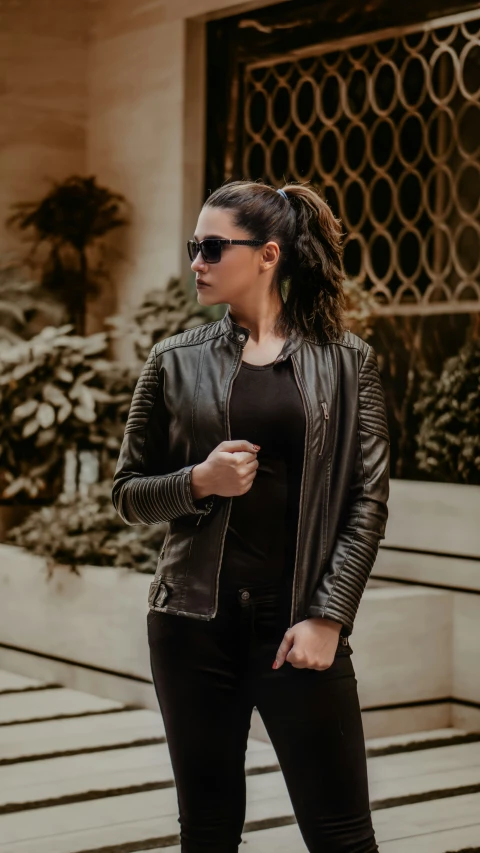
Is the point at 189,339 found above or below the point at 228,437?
above

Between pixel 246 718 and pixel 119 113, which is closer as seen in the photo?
pixel 246 718

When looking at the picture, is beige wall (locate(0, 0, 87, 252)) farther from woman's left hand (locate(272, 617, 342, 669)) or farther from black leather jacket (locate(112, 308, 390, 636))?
woman's left hand (locate(272, 617, 342, 669))

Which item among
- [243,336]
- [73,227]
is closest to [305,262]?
[243,336]

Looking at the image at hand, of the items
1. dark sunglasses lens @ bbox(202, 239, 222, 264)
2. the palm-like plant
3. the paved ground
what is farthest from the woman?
the palm-like plant

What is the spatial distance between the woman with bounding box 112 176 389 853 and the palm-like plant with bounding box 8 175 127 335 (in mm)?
5695

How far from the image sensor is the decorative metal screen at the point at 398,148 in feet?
19.6

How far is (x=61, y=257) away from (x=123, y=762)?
14.4 ft

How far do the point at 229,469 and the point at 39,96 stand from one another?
6556 mm

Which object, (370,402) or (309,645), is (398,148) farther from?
(309,645)

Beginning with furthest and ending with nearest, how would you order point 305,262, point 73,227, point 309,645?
1. point 73,227
2. point 305,262
3. point 309,645

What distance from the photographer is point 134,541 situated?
5.66 metres

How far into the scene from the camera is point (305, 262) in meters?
2.17

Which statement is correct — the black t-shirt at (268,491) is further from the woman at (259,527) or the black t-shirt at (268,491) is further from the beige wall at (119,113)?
the beige wall at (119,113)

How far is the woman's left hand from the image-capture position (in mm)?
1955
